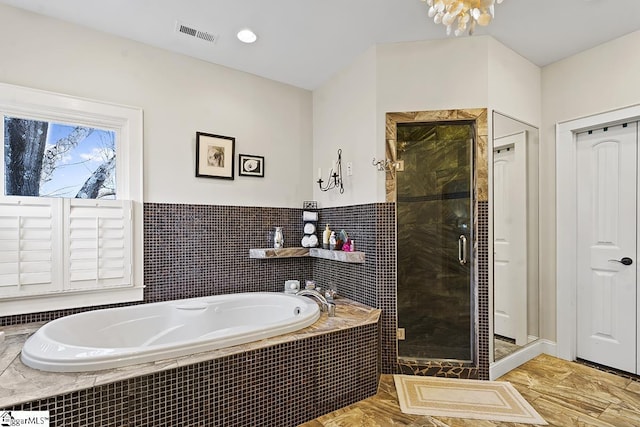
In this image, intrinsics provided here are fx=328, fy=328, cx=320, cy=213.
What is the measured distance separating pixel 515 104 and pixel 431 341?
2135 millimetres

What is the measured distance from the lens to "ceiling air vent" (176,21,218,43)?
7.95 feet

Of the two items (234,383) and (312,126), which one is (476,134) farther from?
(234,383)

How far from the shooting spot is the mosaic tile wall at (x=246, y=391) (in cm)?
142

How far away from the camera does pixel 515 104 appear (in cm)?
281

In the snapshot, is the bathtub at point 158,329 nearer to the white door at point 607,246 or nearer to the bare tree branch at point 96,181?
the bare tree branch at point 96,181

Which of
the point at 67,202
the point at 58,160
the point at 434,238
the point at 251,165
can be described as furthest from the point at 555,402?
the point at 58,160

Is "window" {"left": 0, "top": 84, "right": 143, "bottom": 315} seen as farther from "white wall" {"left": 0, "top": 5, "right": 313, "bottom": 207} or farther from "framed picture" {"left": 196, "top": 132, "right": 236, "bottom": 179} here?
"framed picture" {"left": 196, "top": 132, "right": 236, "bottom": 179}

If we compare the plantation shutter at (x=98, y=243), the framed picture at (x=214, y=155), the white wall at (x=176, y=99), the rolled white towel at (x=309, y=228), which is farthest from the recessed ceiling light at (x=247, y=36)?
the rolled white towel at (x=309, y=228)

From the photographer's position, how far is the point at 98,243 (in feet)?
7.88

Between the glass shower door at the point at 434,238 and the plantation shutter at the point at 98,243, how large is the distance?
2.15m

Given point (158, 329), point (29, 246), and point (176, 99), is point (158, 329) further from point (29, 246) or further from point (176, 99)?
point (176, 99)

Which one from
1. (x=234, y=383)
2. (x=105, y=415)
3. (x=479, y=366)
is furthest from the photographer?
(x=479, y=366)

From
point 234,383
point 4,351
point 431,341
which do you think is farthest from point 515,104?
point 4,351

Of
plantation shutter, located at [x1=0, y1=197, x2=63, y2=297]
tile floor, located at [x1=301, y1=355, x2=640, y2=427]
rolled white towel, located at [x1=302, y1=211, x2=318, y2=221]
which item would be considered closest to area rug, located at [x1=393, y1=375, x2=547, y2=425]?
tile floor, located at [x1=301, y1=355, x2=640, y2=427]
